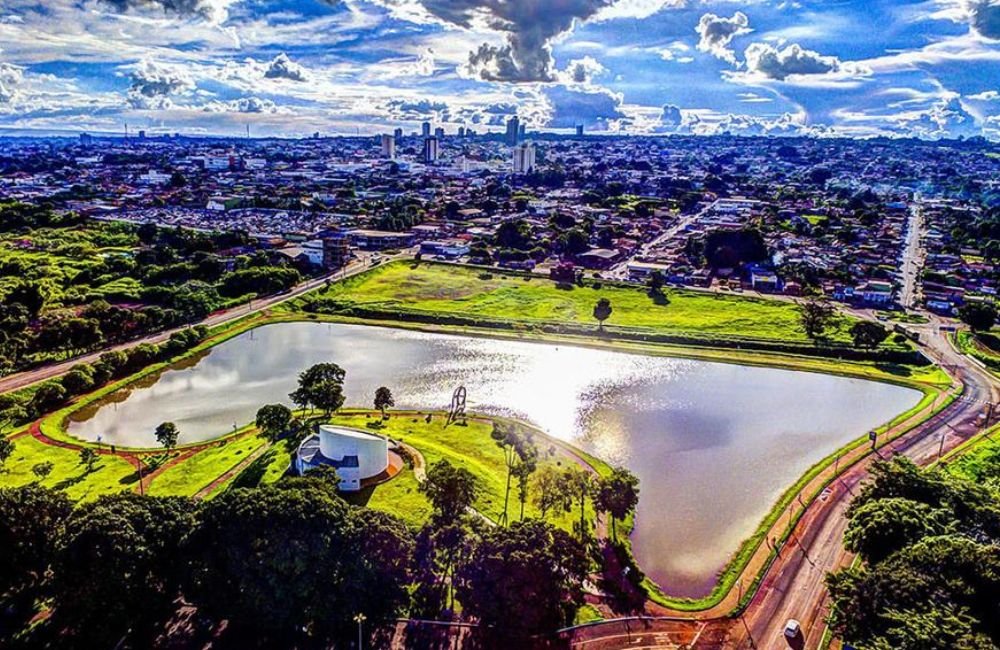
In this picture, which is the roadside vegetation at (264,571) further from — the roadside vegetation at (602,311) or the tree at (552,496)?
the roadside vegetation at (602,311)

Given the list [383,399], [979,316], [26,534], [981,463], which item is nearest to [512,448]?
[383,399]

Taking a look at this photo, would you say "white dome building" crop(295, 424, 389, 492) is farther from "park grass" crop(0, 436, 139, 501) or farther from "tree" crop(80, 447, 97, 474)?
"tree" crop(80, 447, 97, 474)

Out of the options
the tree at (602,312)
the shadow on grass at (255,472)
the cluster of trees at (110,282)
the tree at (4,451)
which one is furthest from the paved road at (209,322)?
the tree at (602,312)

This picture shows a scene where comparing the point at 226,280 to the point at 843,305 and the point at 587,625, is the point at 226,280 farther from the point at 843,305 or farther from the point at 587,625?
the point at 843,305

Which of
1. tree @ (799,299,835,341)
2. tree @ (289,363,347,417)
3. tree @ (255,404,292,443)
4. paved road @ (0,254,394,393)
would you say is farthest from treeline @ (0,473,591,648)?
tree @ (799,299,835,341)

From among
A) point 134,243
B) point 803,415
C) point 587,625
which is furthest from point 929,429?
point 134,243
